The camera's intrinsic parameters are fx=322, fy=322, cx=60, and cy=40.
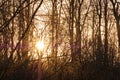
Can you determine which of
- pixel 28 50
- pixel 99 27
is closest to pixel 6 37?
pixel 28 50

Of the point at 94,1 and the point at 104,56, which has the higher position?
the point at 94,1

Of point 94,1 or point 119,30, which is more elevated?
point 94,1

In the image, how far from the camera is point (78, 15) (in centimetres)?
2914

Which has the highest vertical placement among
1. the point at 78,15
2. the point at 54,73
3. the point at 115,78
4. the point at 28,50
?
the point at 78,15

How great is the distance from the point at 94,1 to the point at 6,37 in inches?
1117

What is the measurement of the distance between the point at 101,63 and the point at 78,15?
17623 millimetres

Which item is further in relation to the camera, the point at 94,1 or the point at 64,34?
the point at 94,1

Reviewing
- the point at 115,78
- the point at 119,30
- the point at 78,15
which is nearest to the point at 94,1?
the point at 78,15

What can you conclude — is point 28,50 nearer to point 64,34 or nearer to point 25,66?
point 25,66

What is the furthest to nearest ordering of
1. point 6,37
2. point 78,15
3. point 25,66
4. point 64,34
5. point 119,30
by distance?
point 78,15 → point 119,30 → point 64,34 → point 25,66 → point 6,37

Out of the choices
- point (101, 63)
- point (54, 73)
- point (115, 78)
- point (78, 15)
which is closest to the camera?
point (54, 73)

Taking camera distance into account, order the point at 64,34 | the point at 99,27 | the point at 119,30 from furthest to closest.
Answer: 1. the point at 99,27
2. the point at 119,30
3. the point at 64,34

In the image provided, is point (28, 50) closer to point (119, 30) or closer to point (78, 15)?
point (119, 30)

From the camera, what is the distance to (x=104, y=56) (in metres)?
12.1
